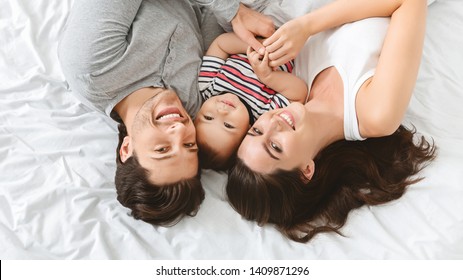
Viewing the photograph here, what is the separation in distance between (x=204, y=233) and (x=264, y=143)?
0.33 metres

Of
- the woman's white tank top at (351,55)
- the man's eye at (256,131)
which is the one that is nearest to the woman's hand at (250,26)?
the woman's white tank top at (351,55)

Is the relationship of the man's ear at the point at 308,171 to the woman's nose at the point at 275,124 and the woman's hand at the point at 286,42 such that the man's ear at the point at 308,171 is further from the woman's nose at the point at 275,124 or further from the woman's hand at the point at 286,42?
the woman's hand at the point at 286,42

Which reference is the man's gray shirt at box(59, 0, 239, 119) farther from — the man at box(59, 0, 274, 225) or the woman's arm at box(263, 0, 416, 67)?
the woman's arm at box(263, 0, 416, 67)

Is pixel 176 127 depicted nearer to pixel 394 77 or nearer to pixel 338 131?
pixel 338 131

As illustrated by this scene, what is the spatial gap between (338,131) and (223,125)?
0.36 meters

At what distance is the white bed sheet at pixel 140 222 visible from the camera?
136cm

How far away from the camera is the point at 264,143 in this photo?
4.47ft

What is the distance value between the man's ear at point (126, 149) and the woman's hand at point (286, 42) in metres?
0.52

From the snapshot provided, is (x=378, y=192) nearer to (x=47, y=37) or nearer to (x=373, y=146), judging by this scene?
(x=373, y=146)

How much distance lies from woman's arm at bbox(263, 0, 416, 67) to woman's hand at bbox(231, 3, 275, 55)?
9cm

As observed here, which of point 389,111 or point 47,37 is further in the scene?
point 47,37

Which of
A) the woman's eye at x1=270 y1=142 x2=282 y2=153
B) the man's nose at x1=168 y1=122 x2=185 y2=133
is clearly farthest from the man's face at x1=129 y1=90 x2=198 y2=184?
the woman's eye at x1=270 y1=142 x2=282 y2=153

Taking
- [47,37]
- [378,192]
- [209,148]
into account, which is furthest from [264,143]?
[47,37]

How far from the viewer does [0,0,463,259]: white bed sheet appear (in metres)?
1.36
